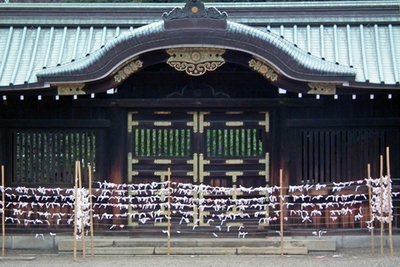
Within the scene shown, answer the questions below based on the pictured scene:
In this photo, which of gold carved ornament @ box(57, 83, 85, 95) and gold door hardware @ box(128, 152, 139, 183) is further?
gold door hardware @ box(128, 152, 139, 183)

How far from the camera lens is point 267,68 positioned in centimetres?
1258

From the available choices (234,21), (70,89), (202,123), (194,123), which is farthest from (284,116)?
(70,89)

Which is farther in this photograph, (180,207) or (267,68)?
(180,207)

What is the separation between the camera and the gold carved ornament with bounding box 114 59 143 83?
41.4ft

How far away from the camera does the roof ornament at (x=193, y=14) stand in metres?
12.0

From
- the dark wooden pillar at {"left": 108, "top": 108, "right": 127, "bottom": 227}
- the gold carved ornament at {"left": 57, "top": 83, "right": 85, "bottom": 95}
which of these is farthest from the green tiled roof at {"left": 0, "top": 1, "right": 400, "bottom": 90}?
the dark wooden pillar at {"left": 108, "top": 108, "right": 127, "bottom": 227}

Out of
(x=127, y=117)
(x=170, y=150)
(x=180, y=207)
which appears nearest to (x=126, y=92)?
(x=127, y=117)

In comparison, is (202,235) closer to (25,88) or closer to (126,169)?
(126,169)

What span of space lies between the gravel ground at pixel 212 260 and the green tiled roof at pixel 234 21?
11.4 feet

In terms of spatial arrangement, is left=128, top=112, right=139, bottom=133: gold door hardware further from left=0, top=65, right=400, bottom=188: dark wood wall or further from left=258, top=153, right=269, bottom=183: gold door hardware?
left=258, top=153, right=269, bottom=183: gold door hardware

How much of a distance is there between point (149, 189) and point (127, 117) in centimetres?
149

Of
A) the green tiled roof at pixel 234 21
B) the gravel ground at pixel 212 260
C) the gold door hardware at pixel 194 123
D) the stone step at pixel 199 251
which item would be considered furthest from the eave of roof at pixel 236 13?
the gravel ground at pixel 212 260

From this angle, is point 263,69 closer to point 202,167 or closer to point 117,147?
point 202,167

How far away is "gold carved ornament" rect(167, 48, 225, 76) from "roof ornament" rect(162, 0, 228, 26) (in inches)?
26.7
